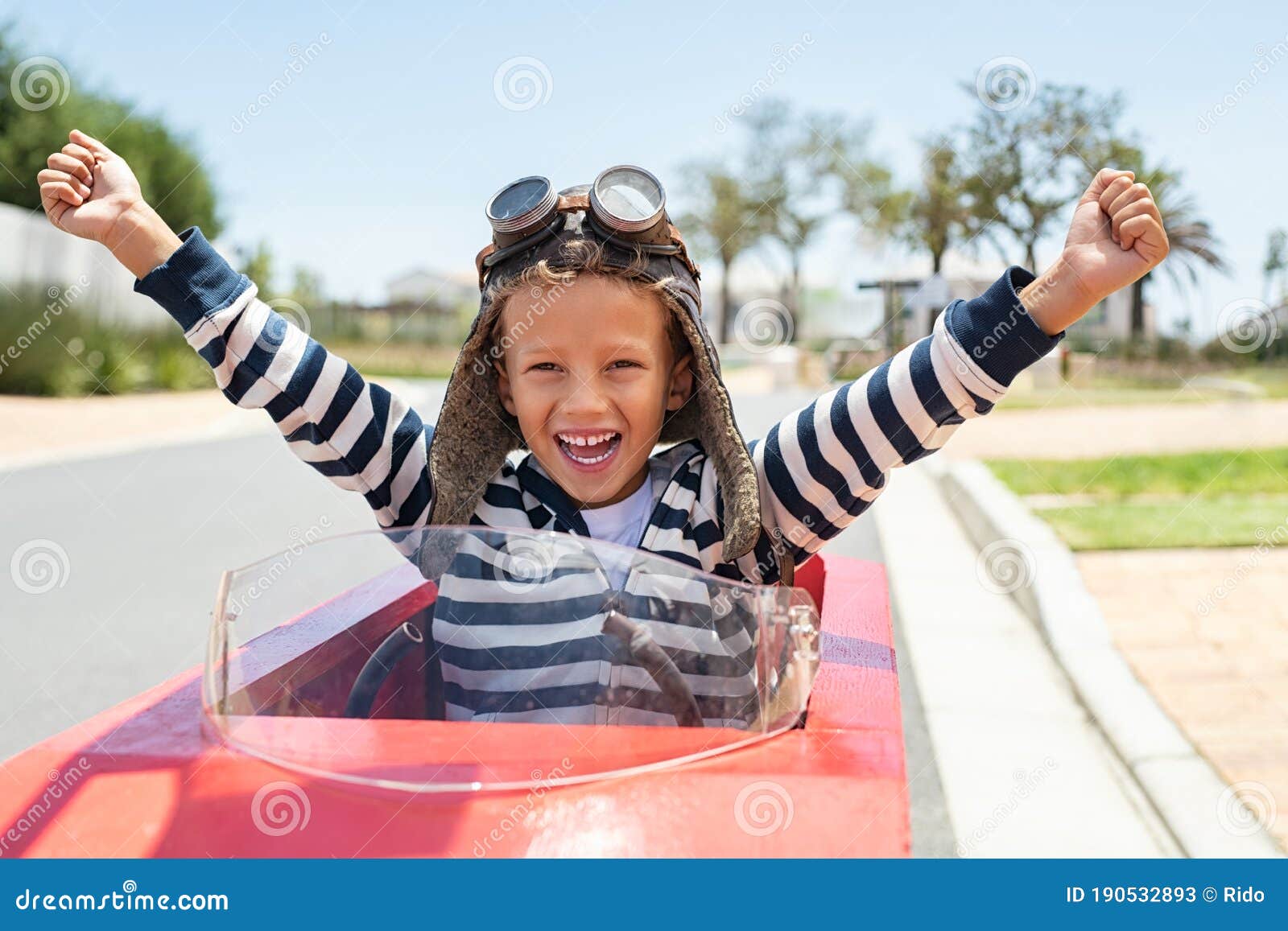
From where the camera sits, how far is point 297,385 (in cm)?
182

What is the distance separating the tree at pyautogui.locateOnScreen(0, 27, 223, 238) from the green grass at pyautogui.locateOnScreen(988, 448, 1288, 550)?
12088mm

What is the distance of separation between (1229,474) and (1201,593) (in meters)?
3.17

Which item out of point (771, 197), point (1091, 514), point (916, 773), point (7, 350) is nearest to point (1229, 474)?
point (1091, 514)

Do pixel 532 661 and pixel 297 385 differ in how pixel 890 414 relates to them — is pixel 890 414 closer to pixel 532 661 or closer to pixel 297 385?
pixel 532 661

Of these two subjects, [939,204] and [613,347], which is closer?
[613,347]

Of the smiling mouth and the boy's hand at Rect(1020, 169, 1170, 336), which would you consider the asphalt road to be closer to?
the smiling mouth

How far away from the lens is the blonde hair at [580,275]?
1749 mm

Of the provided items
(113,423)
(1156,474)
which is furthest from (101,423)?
(1156,474)

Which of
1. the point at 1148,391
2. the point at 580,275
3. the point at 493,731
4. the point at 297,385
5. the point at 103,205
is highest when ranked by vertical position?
the point at 103,205

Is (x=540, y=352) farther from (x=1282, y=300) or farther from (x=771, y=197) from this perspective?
(x=771, y=197)

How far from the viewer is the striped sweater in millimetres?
1243

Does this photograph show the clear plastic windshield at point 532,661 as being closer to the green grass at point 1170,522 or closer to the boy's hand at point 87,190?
the boy's hand at point 87,190

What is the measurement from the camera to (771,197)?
31.1 m

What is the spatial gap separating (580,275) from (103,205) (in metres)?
0.75
